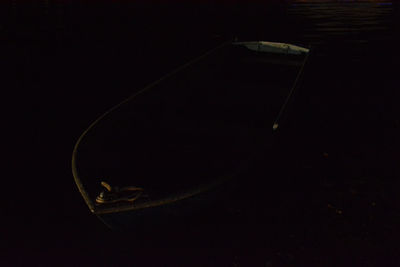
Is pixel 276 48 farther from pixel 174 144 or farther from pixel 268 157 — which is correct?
pixel 174 144

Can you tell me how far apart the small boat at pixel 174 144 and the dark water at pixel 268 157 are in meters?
1.04

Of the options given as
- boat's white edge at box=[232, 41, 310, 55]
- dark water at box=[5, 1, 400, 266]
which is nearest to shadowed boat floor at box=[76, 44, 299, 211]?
dark water at box=[5, 1, 400, 266]

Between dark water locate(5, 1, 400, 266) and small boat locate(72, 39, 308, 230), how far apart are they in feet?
3.42

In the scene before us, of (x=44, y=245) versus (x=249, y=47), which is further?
(x=249, y=47)

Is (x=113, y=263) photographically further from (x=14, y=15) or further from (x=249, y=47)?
(x=14, y=15)

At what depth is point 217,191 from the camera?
15.5 feet

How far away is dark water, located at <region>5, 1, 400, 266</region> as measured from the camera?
5359mm

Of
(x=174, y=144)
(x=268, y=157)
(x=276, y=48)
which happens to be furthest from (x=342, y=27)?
(x=174, y=144)

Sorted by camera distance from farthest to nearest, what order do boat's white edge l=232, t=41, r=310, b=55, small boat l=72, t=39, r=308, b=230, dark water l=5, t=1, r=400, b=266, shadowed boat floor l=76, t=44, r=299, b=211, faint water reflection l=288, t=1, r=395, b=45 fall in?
faint water reflection l=288, t=1, r=395, b=45
boat's white edge l=232, t=41, r=310, b=55
dark water l=5, t=1, r=400, b=266
shadowed boat floor l=76, t=44, r=299, b=211
small boat l=72, t=39, r=308, b=230

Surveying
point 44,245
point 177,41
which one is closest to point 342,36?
point 177,41

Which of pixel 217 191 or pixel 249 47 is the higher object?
pixel 249 47

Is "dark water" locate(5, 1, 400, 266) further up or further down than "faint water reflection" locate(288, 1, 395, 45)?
further down

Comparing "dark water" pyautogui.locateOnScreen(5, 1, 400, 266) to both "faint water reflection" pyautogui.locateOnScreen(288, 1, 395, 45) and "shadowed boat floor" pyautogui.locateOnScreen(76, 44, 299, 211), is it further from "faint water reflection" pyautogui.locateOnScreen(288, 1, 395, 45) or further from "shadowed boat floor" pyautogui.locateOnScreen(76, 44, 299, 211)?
"faint water reflection" pyautogui.locateOnScreen(288, 1, 395, 45)

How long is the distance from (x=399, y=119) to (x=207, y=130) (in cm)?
663
